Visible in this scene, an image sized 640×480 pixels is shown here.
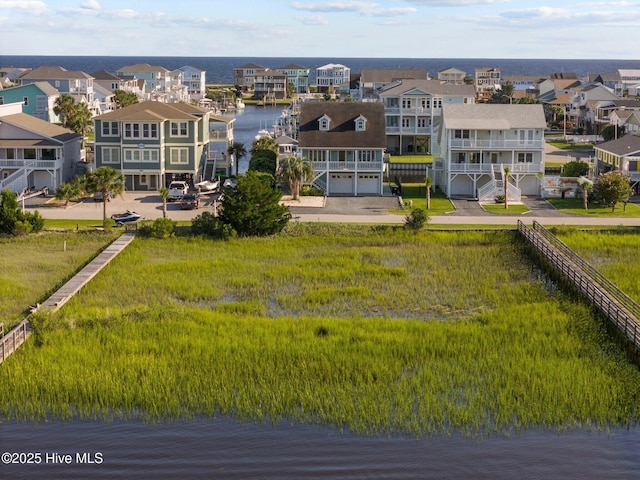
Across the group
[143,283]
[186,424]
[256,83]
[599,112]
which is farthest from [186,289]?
[256,83]

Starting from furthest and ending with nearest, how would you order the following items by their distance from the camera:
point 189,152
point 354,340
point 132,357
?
point 189,152 < point 354,340 < point 132,357

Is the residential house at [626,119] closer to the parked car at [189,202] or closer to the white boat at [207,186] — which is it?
the white boat at [207,186]

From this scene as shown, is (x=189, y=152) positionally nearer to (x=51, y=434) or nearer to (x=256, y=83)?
(x=51, y=434)

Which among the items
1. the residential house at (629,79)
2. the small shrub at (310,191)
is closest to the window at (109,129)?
the small shrub at (310,191)

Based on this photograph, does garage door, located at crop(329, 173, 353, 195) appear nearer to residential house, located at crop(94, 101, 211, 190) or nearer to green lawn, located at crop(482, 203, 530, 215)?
residential house, located at crop(94, 101, 211, 190)

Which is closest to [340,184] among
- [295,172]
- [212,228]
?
[295,172]

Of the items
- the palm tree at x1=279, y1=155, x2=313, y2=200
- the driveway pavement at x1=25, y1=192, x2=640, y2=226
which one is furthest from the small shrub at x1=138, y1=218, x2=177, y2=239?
the palm tree at x1=279, y1=155, x2=313, y2=200
